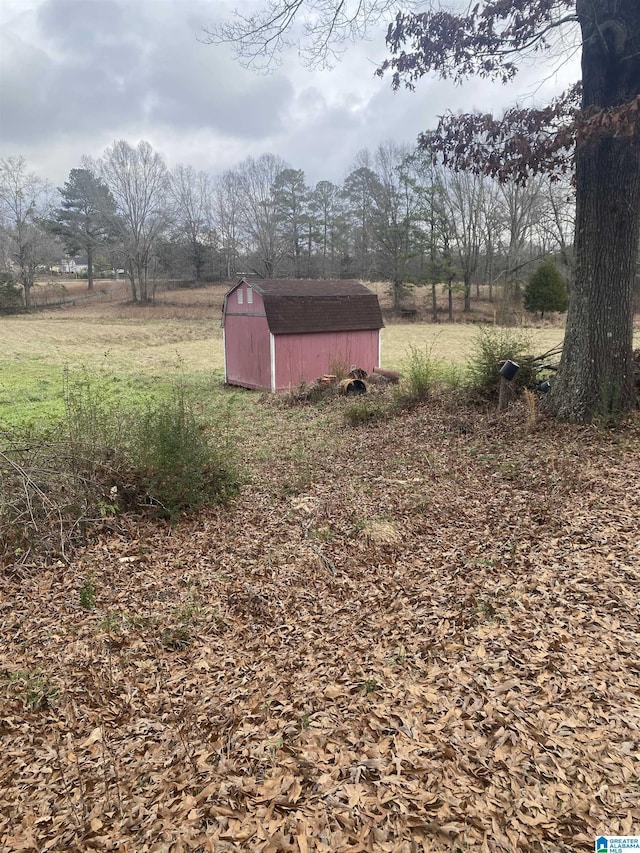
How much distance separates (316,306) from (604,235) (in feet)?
34.9

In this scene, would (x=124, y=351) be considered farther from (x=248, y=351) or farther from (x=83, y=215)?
(x=83, y=215)

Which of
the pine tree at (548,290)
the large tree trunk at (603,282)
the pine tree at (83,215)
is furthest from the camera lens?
the pine tree at (83,215)

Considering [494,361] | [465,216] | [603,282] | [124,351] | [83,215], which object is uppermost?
[83,215]

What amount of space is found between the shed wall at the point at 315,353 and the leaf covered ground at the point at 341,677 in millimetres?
10306

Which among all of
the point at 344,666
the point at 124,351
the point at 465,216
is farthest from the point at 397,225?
the point at 344,666

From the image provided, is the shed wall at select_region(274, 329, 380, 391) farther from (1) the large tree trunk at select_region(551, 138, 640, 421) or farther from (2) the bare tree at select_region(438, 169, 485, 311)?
(2) the bare tree at select_region(438, 169, 485, 311)

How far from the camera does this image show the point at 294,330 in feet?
53.1

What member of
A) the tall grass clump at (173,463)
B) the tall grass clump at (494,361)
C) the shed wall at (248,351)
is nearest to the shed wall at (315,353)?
the shed wall at (248,351)

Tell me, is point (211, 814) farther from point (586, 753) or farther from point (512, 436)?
point (512, 436)

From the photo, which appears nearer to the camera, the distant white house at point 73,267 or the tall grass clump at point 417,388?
the tall grass clump at point 417,388

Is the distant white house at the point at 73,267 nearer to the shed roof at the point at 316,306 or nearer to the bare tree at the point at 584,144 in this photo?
the shed roof at the point at 316,306

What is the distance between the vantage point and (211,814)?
2.42m

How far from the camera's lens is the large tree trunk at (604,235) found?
670 centimetres

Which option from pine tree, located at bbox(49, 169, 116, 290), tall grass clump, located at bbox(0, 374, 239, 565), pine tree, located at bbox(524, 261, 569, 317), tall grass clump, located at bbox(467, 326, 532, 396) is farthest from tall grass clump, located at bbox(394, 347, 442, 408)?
pine tree, located at bbox(49, 169, 116, 290)
